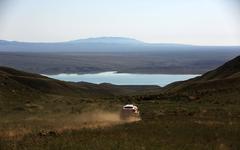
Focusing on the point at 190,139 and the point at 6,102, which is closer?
the point at 190,139

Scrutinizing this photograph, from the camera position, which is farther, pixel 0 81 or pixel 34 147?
pixel 0 81

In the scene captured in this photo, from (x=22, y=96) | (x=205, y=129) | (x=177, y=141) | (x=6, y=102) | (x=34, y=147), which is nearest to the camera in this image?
(x=34, y=147)

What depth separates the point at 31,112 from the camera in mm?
43156

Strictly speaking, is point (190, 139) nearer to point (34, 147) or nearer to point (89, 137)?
point (89, 137)

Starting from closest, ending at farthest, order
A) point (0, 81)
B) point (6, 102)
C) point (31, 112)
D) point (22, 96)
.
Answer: point (31, 112)
point (6, 102)
point (22, 96)
point (0, 81)

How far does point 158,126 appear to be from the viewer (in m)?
23.8

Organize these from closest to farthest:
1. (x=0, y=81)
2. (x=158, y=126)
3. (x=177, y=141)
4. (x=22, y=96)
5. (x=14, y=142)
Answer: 1. (x=14, y=142)
2. (x=177, y=141)
3. (x=158, y=126)
4. (x=22, y=96)
5. (x=0, y=81)

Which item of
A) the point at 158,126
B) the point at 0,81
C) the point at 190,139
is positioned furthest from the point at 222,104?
the point at 0,81

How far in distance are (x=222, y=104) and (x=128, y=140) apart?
26.7 meters

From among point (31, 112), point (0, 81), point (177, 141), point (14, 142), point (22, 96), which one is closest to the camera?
point (14, 142)

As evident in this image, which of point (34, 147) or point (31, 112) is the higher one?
point (34, 147)

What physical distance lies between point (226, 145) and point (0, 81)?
51248 mm

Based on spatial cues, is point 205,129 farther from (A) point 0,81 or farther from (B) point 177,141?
(A) point 0,81

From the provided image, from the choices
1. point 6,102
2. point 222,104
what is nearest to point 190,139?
point 222,104
